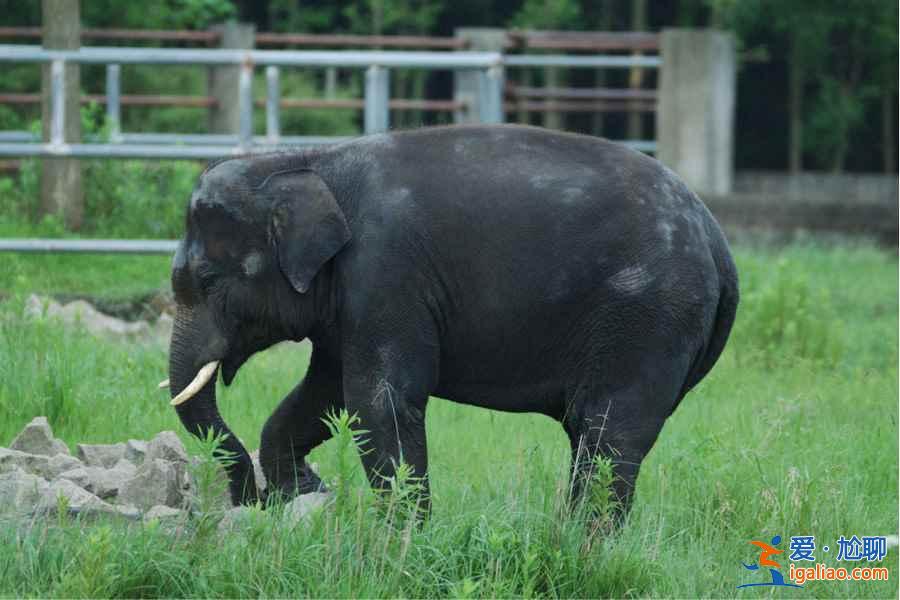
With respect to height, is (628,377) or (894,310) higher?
(628,377)

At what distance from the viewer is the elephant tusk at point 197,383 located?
6082 mm

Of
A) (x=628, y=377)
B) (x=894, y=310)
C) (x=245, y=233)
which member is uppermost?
(x=245, y=233)

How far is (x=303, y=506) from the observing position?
18.9 ft

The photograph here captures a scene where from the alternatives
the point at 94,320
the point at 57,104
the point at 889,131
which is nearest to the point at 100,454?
the point at 94,320

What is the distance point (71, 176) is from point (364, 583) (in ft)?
22.7

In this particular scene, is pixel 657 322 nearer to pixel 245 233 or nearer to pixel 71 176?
pixel 245 233

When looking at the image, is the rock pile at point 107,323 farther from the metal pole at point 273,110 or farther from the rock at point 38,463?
the rock at point 38,463

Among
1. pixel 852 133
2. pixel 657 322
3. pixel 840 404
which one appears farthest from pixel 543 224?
pixel 852 133

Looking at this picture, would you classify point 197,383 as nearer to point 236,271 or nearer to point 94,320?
point 236,271

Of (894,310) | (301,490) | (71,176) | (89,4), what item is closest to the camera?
(301,490)

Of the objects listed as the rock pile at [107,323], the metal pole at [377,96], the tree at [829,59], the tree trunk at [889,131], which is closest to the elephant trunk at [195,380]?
the rock pile at [107,323]

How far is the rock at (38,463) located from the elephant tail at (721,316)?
2469 mm

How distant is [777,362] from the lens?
10.5 m

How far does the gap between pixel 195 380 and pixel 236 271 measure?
43 centimetres
